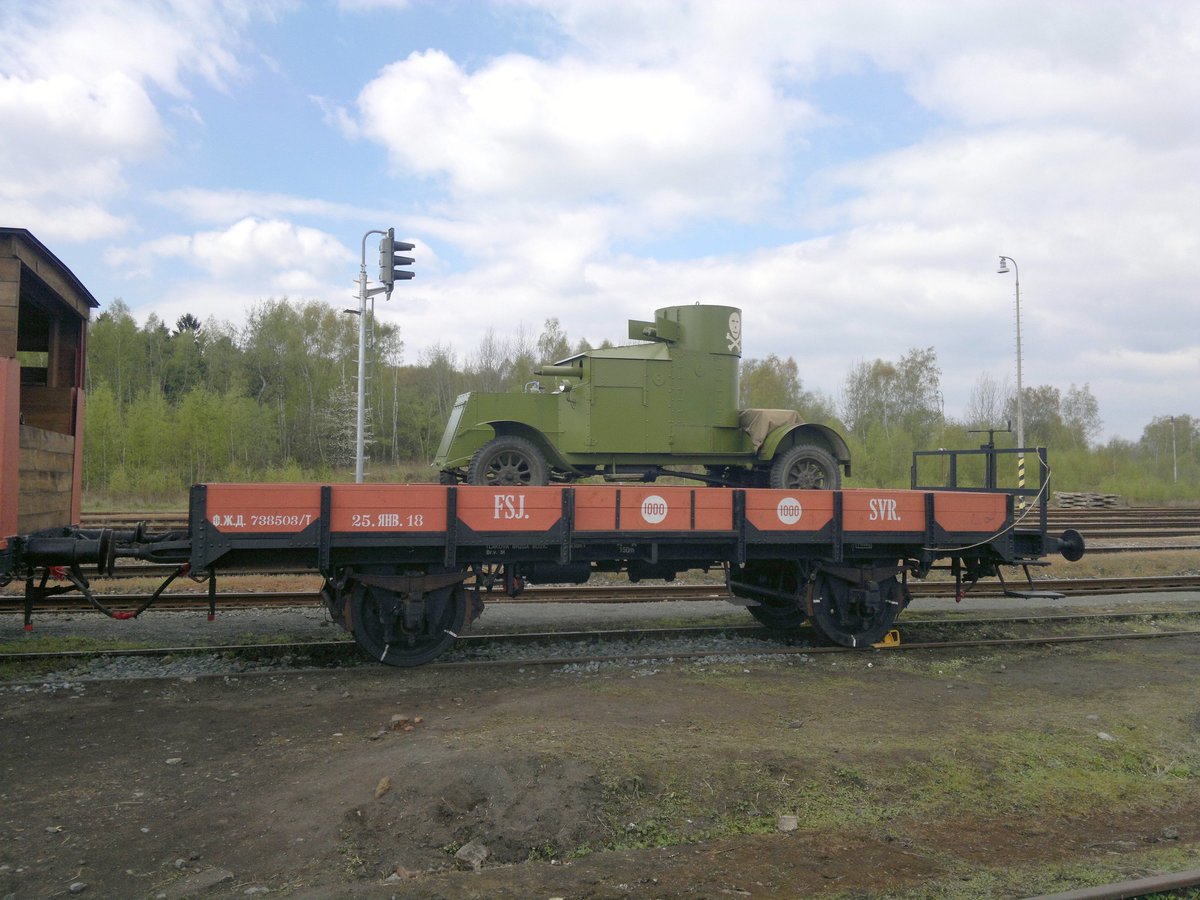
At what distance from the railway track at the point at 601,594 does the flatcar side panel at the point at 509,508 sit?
3.29 meters

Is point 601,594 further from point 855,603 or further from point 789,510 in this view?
point 789,510

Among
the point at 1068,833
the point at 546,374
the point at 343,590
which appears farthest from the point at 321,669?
the point at 1068,833

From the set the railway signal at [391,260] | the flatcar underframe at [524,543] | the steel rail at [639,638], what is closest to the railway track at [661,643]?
the steel rail at [639,638]

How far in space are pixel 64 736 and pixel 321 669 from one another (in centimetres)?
220

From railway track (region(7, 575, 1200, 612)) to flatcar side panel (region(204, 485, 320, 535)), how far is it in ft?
13.0

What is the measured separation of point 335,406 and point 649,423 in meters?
32.6

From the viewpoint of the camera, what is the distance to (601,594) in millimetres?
12227

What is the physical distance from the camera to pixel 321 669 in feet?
25.6

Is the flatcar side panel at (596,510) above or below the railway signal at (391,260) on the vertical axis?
below

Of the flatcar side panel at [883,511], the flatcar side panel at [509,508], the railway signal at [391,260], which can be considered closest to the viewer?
the flatcar side panel at [509,508]

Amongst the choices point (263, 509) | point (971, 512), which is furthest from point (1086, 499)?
point (263, 509)

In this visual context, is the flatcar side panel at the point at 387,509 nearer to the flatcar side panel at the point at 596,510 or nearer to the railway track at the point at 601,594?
the flatcar side panel at the point at 596,510

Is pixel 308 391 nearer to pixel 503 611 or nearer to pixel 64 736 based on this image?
pixel 503 611

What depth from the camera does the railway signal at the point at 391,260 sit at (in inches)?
571
